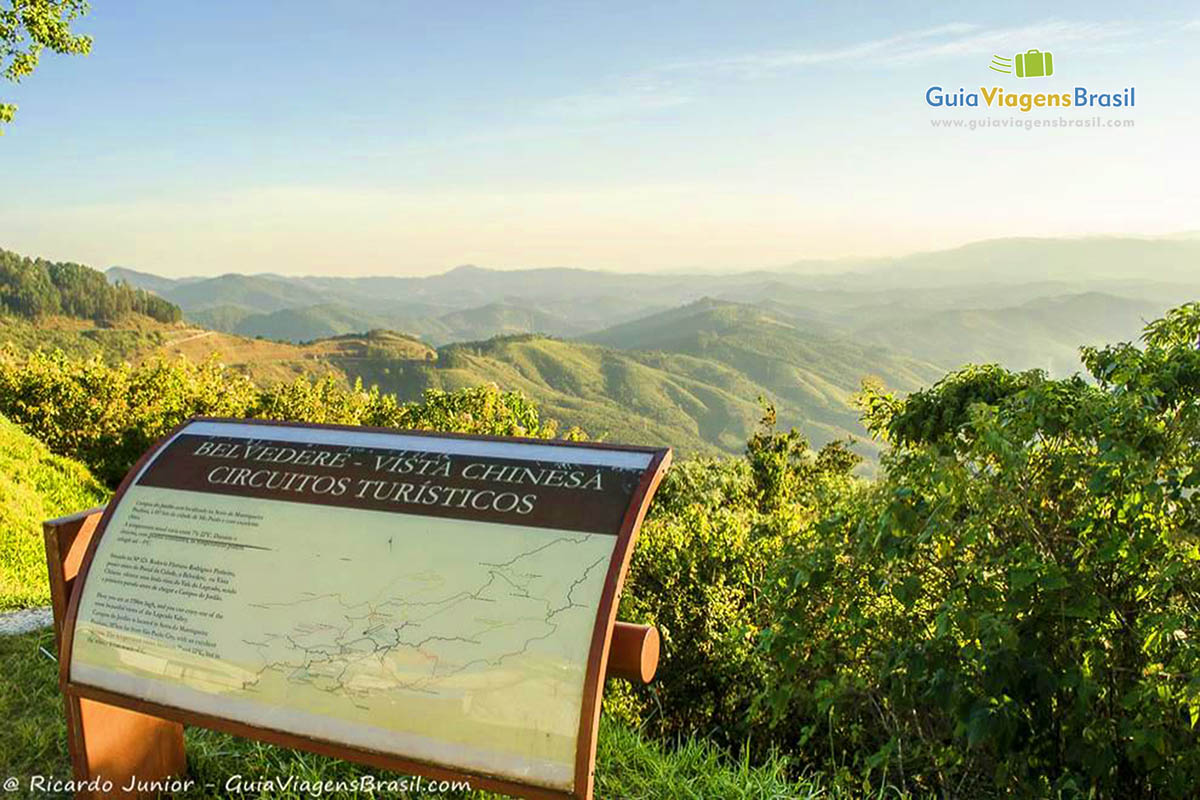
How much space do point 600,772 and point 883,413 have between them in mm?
9199

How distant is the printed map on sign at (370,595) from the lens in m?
2.09

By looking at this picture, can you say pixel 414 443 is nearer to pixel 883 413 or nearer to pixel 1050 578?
pixel 1050 578

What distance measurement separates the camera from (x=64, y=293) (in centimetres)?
9381

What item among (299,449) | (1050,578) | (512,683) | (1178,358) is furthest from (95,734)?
(1178,358)

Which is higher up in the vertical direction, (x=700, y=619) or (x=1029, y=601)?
(x=1029, y=601)

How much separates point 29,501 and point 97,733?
6671mm

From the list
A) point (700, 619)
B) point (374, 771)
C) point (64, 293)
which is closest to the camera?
point (374, 771)

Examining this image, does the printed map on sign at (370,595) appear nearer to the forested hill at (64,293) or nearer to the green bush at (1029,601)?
the green bush at (1029,601)

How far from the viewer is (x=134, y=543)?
8.73 feet

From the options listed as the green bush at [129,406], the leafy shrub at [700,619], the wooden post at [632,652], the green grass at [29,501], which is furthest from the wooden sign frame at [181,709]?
the green bush at [129,406]

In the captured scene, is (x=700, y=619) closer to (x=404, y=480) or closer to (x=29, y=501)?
(x=404, y=480)

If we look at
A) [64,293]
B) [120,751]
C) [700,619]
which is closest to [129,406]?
[700,619]

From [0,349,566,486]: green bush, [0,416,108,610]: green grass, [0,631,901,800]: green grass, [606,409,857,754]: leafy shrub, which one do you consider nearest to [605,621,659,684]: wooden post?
[0,631,901,800]: green grass

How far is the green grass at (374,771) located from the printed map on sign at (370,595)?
2.93 feet
